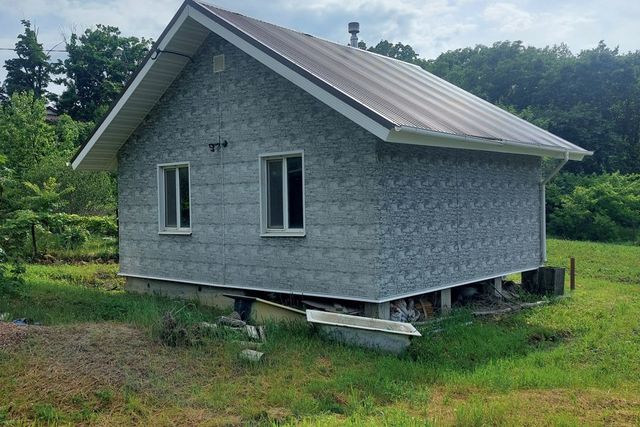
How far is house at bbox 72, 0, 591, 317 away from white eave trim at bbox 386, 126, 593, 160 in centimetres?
5

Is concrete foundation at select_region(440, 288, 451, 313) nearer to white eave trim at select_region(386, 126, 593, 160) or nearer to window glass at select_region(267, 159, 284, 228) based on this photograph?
white eave trim at select_region(386, 126, 593, 160)

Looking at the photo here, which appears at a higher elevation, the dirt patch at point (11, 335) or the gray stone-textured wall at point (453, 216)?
the gray stone-textured wall at point (453, 216)

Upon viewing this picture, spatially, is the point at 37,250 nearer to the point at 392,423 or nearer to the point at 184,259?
the point at 184,259

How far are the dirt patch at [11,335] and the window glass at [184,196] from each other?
5102 mm

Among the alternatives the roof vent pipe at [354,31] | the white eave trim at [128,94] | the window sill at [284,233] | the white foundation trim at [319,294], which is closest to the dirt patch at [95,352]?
the white foundation trim at [319,294]

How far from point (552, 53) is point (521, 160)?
40.4 meters

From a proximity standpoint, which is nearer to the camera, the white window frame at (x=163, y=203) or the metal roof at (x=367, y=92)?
the metal roof at (x=367, y=92)

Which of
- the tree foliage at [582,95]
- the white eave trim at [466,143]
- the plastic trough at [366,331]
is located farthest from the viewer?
the tree foliage at [582,95]

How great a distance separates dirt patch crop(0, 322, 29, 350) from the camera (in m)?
7.52

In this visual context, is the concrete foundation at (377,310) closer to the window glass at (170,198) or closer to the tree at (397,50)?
the window glass at (170,198)

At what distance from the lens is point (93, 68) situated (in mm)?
49031

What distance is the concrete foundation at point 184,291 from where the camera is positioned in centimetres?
1218

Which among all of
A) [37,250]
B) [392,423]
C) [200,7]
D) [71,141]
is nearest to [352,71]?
[200,7]

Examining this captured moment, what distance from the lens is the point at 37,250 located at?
19.4 metres
